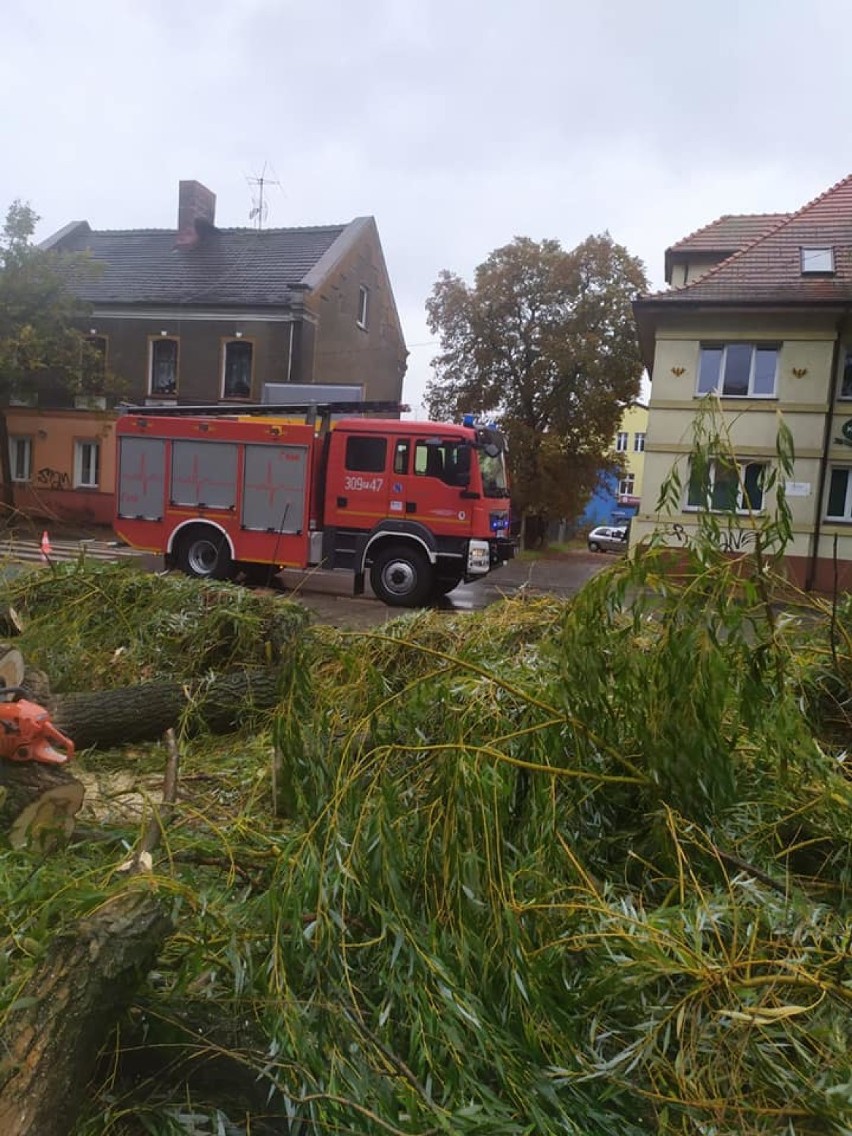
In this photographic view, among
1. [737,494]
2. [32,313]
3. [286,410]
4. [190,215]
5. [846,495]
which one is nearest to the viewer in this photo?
[737,494]

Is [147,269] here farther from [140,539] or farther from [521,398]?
[140,539]

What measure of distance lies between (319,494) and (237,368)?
1139 centimetres

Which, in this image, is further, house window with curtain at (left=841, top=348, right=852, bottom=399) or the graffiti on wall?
the graffiti on wall

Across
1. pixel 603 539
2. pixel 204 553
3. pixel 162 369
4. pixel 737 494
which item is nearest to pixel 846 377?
pixel 204 553

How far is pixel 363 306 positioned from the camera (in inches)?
998

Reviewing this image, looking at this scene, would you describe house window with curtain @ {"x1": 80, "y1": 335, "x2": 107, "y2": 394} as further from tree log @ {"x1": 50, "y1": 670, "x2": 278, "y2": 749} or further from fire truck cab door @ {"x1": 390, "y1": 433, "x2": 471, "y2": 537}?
tree log @ {"x1": 50, "y1": 670, "x2": 278, "y2": 749}

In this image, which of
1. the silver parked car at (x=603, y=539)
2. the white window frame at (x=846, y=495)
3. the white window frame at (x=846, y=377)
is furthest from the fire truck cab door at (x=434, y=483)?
the silver parked car at (x=603, y=539)

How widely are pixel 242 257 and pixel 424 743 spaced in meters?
23.4

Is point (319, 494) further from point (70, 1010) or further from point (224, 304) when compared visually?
point (224, 304)

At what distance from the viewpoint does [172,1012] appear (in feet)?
7.45

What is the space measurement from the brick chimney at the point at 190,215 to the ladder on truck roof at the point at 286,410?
13290 mm

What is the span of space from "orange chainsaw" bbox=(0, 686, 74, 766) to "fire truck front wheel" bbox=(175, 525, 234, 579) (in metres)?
9.01

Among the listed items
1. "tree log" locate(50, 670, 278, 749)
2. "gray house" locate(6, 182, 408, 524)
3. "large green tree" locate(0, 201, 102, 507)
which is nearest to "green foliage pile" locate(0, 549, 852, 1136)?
"tree log" locate(50, 670, 278, 749)

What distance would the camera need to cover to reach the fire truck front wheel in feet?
41.4
